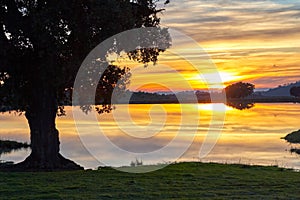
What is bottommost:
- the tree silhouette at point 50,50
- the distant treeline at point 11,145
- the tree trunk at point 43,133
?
the distant treeline at point 11,145

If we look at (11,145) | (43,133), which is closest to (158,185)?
(43,133)

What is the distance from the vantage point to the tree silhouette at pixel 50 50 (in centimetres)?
2222

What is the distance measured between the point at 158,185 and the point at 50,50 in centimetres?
794

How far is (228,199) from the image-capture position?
1600 cm

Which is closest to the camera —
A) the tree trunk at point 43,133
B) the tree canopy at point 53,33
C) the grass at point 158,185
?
the grass at point 158,185

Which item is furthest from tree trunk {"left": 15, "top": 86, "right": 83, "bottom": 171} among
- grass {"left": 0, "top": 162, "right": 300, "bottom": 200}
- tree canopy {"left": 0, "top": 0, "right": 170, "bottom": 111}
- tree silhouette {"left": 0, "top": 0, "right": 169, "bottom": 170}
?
grass {"left": 0, "top": 162, "right": 300, "bottom": 200}

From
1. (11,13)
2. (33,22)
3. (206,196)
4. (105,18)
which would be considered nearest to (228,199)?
(206,196)

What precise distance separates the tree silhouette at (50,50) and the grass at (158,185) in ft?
16.7

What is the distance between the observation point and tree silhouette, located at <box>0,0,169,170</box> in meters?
22.2

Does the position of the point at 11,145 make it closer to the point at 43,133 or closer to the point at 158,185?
the point at 43,133

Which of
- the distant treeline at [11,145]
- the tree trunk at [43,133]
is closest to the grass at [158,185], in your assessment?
the tree trunk at [43,133]

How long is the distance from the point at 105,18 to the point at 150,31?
4328 millimetres

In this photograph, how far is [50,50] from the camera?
22.3 meters

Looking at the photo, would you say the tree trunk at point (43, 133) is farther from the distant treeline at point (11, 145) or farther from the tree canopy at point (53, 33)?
the distant treeline at point (11, 145)
